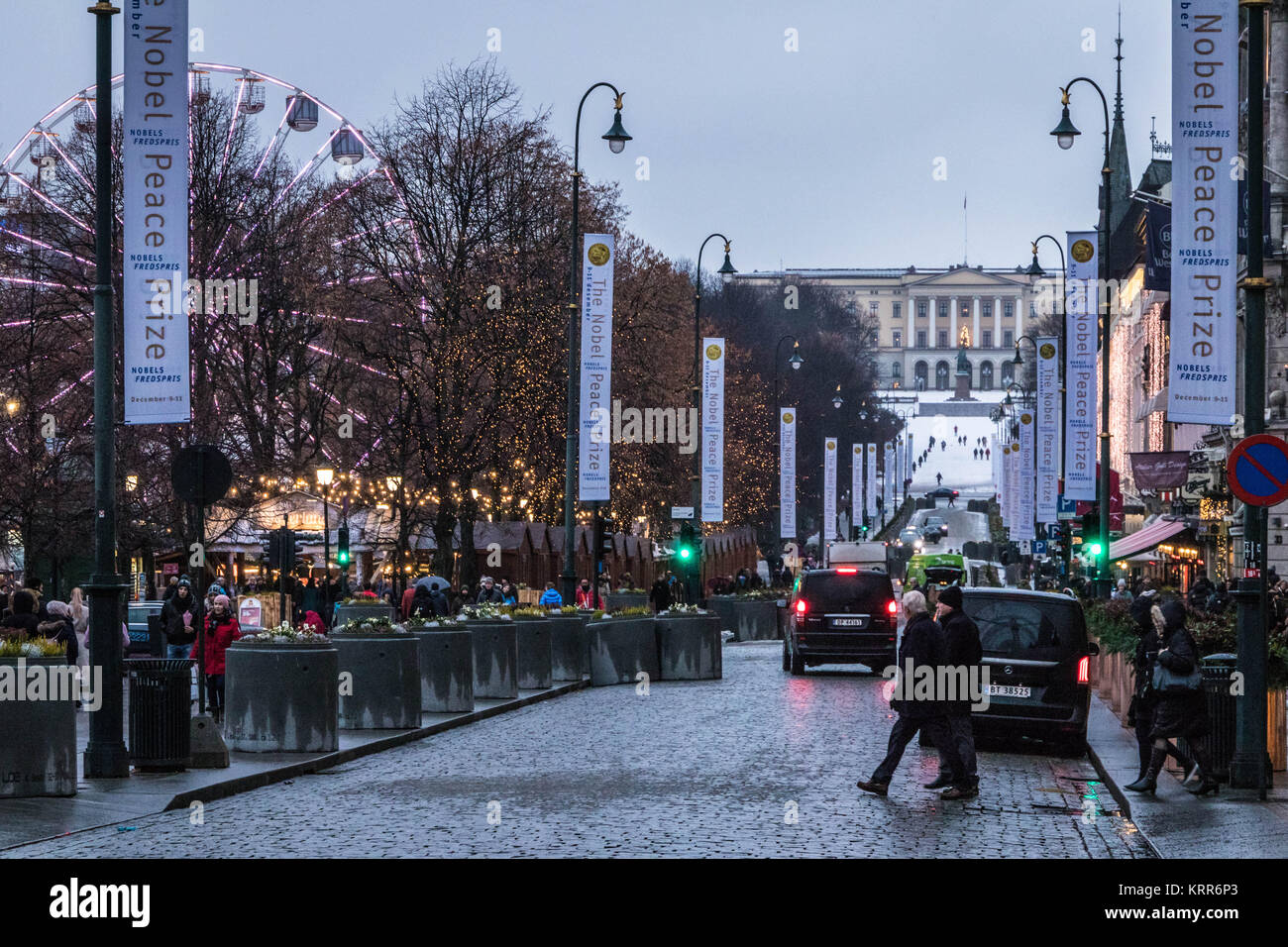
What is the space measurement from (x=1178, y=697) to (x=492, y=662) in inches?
496

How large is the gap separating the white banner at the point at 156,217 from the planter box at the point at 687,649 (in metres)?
16.3

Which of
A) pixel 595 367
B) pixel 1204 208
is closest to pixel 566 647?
pixel 595 367

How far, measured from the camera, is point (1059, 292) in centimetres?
15012

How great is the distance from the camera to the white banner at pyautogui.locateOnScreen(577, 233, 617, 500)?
34.9m

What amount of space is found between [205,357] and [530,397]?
740 cm

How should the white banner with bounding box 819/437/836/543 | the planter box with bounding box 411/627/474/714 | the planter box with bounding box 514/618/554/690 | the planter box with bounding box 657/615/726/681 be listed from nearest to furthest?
the planter box with bounding box 411/627/474/714, the planter box with bounding box 514/618/554/690, the planter box with bounding box 657/615/726/681, the white banner with bounding box 819/437/836/543

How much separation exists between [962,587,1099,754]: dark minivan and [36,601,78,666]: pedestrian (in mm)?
8856

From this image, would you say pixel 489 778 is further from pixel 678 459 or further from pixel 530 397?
pixel 678 459

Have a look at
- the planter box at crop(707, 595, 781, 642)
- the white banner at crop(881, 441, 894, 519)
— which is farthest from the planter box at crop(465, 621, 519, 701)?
the white banner at crop(881, 441, 894, 519)

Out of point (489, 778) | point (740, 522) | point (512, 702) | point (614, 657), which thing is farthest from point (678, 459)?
point (489, 778)

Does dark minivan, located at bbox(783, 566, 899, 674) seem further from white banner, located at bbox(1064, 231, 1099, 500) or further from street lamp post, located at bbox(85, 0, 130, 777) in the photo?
street lamp post, located at bbox(85, 0, 130, 777)

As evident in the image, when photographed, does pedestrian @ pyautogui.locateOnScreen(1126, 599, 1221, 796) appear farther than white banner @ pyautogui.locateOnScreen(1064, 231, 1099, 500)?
No

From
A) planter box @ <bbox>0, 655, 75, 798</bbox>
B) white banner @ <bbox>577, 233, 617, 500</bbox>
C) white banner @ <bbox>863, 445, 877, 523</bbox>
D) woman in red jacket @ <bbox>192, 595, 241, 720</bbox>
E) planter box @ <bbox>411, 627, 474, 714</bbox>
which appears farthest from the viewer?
white banner @ <bbox>863, 445, 877, 523</bbox>

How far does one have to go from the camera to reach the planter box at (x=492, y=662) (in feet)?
86.9
